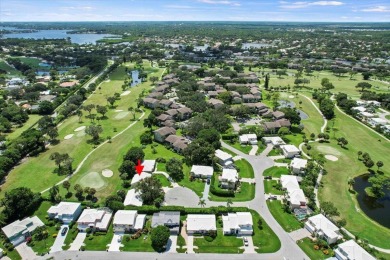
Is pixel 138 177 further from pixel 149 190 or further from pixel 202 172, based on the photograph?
pixel 202 172

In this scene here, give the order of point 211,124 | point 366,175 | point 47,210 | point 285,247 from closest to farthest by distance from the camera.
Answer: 1. point 285,247
2. point 47,210
3. point 366,175
4. point 211,124

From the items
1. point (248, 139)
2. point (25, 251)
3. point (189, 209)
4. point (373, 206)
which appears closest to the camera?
point (25, 251)

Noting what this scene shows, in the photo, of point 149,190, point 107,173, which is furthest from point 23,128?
point 149,190

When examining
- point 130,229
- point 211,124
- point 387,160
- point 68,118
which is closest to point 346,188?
point 387,160

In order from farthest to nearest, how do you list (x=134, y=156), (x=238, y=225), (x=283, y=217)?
(x=134, y=156)
(x=283, y=217)
(x=238, y=225)

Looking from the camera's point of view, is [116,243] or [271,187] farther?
[271,187]

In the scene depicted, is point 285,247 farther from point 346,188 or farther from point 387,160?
point 387,160

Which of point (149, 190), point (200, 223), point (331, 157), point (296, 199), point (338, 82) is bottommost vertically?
point (200, 223)
